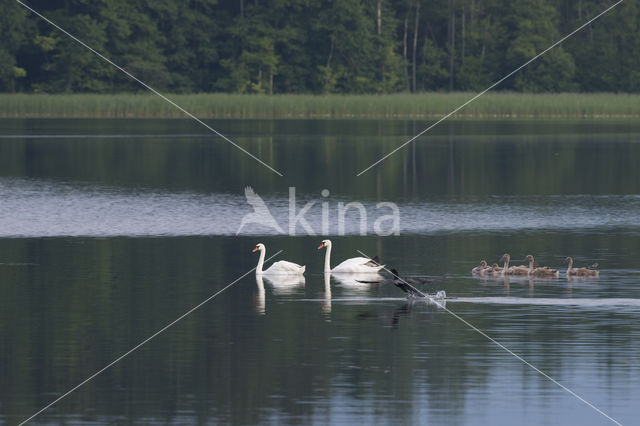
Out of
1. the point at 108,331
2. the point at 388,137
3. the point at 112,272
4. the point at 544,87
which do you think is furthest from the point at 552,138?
the point at 108,331

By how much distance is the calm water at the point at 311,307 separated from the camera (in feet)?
38.9

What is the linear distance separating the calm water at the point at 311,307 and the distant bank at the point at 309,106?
3315cm

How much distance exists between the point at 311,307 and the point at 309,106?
5760cm

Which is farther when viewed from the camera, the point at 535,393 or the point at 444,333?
the point at 444,333

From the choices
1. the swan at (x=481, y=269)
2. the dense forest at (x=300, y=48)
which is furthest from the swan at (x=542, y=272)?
the dense forest at (x=300, y=48)

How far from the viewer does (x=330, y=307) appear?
16594 millimetres

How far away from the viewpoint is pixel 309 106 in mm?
73688

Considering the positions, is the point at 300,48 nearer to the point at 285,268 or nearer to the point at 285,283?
the point at 285,268

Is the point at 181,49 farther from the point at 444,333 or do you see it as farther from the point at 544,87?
the point at 444,333

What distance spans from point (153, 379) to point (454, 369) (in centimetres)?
293

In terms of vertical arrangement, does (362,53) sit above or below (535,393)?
above
